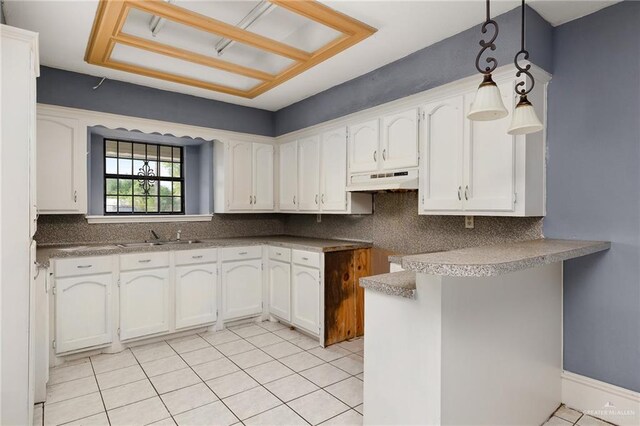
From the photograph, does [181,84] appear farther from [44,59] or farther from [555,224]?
[555,224]

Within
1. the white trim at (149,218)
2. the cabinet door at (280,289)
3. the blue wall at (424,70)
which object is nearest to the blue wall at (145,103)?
the blue wall at (424,70)

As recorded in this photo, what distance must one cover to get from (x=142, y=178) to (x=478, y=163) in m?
3.71

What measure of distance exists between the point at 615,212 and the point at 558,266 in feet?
1.52

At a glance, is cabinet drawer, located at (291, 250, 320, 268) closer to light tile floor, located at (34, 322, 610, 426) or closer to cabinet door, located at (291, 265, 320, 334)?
cabinet door, located at (291, 265, 320, 334)

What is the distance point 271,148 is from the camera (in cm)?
455

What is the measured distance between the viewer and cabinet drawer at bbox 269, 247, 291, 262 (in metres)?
3.79

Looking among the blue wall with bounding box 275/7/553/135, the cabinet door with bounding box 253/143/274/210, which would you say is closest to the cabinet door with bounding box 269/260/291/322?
the cabinet door with bounding box 253/143/274/210

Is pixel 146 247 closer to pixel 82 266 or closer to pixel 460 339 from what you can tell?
pixel 82 266

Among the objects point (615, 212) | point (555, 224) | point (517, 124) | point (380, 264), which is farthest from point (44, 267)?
point (615, 212)

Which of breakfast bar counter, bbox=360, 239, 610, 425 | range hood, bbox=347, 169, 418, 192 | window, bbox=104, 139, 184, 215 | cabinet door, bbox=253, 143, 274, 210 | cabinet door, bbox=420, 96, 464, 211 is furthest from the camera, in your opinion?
cabinet door, bbox=253, 143, 274, 210

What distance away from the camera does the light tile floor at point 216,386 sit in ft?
7.24

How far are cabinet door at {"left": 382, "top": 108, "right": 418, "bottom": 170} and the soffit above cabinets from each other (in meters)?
0.69

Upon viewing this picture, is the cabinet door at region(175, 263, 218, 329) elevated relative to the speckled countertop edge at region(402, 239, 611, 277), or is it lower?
lower

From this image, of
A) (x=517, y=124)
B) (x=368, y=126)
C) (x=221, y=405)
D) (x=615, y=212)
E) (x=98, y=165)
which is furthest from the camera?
(x=98, y=165)
